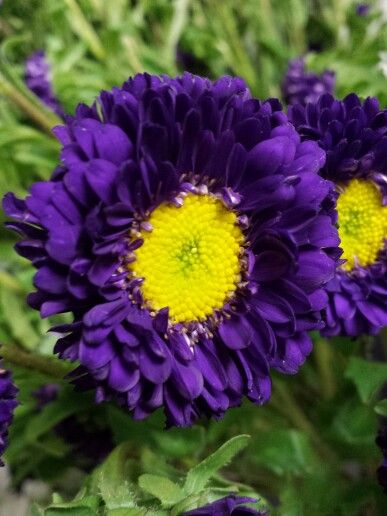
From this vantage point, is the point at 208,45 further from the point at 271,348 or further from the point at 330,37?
the point at 271,348

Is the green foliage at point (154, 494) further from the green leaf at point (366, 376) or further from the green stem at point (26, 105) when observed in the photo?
A: the green stem at point (26, 105)

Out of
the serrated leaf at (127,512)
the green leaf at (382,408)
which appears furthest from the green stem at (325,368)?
the serrated leaf at (127,512)

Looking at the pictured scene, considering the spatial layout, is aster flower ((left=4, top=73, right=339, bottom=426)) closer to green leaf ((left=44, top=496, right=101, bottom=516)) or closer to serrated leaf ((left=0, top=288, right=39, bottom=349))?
green leaf ((left=44, top=496, right=101, bottom=516))

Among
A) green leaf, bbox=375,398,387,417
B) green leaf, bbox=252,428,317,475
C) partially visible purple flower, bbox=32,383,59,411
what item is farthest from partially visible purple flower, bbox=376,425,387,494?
partially visible purple flower, bbox=32,383,59,411

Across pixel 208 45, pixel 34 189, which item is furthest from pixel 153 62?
pixel 34 189

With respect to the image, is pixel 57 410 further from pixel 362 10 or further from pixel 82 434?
pixel 362 10
